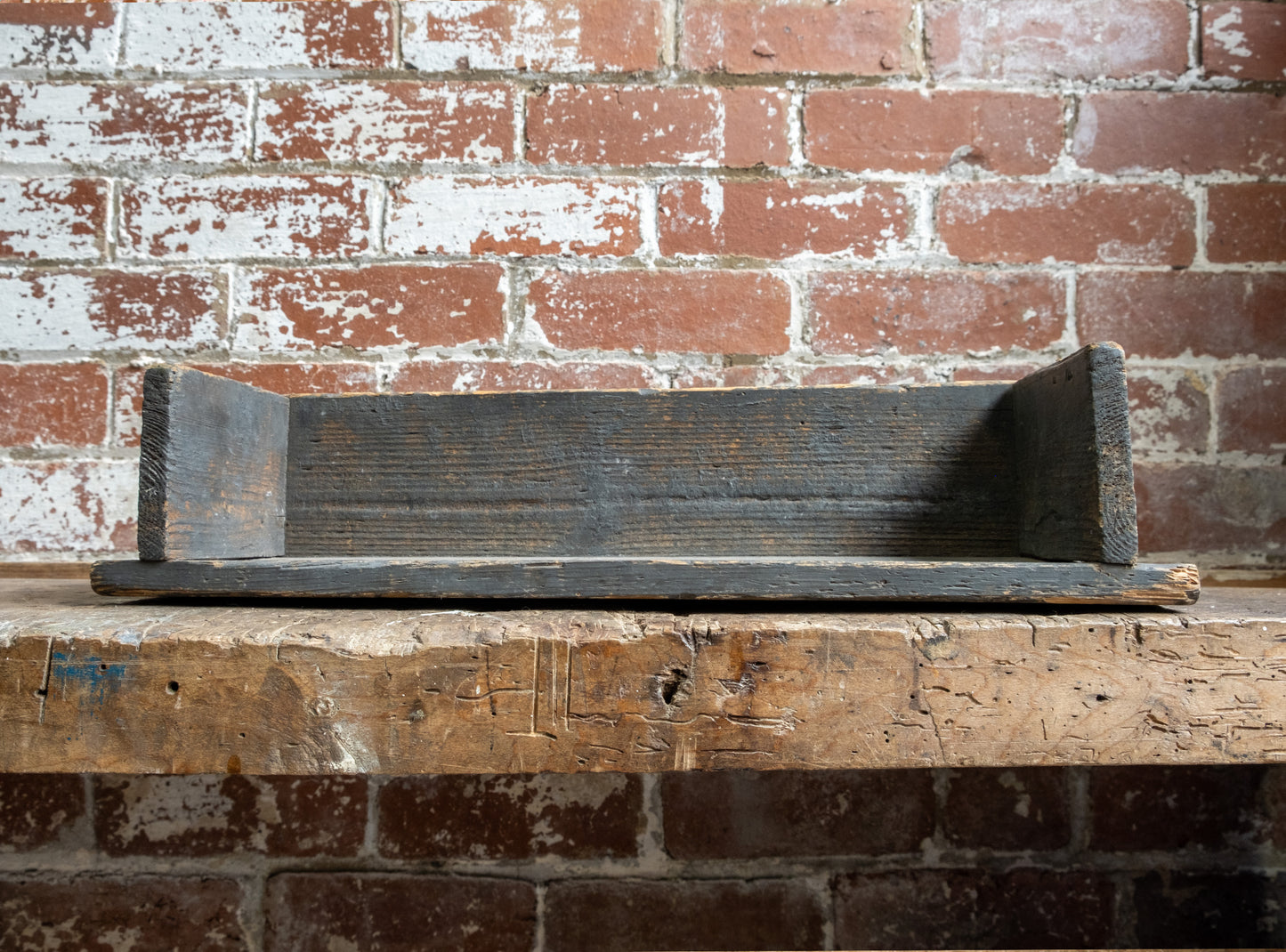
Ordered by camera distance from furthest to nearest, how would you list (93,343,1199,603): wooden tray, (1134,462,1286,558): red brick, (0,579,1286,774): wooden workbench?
(1134,462,1286,558): red brick < (93,343,1199,603): wooden tray < (0,579,1286,774): wooden workbench

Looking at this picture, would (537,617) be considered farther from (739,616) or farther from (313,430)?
(313,430)

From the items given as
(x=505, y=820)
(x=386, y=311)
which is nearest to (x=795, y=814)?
(x=505, y=820)

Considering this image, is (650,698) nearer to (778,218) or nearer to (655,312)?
(655,312)

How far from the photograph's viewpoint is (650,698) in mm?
540

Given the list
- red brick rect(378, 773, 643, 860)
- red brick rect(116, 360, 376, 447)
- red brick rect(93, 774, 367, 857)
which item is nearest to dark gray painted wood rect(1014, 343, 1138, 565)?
red brick rect(378, 773, 643, 860)

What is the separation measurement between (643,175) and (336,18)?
46 cm

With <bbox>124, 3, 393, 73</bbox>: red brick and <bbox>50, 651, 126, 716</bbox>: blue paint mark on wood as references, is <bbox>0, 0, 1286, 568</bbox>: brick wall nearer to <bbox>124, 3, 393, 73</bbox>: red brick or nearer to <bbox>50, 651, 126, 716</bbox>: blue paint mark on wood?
<bbox>124, 3, 393, 73</bbox>: red brick

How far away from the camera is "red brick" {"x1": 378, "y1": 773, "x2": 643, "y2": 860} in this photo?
3.46 feet

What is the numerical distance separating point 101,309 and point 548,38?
0.69 meters

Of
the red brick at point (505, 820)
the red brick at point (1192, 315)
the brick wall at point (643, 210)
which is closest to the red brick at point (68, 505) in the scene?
the brick wall at point (643, 210)

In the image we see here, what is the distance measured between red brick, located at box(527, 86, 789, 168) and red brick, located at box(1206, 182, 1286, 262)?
0.56m

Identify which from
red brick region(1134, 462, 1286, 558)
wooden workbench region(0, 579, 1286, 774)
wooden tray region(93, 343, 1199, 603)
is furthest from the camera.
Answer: red brick region(1134, 462, 1286, 558)

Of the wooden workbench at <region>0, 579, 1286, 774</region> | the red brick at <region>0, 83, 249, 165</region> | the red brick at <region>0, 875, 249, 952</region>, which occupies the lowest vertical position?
the red brick at <region>0, 875, 249, 952</region>

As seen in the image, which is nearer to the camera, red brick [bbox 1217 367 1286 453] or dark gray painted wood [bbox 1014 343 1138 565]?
dark gray painted wood [bbox 1014 343 1138 565]
